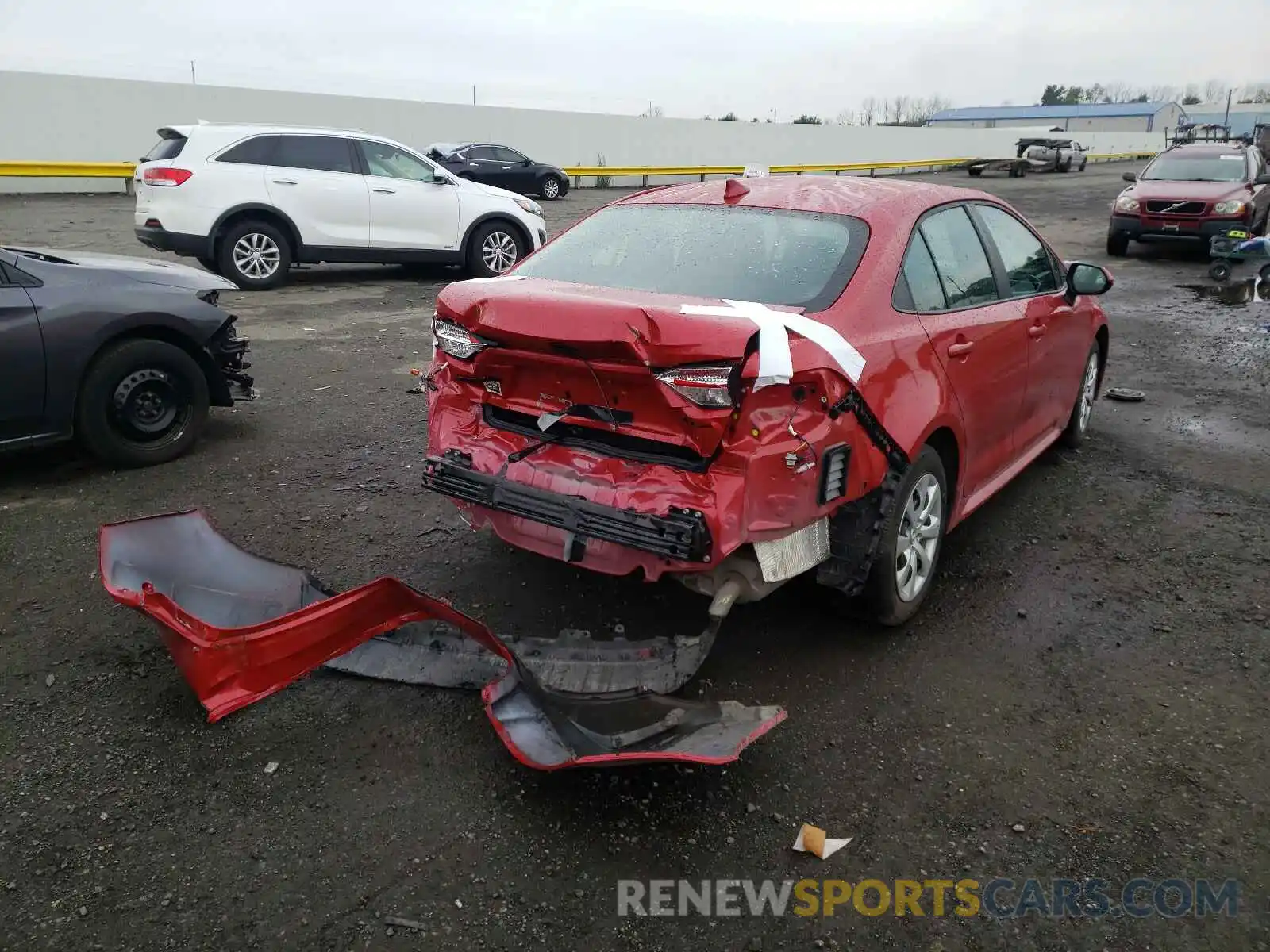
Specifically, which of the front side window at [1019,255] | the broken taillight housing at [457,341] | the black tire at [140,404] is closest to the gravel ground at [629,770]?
the black tire at [140,404]

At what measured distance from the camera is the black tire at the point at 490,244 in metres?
12.0

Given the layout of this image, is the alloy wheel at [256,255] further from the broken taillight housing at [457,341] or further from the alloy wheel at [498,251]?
the broken taillight housing at [457,341]

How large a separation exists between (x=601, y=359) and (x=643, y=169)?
2914cm

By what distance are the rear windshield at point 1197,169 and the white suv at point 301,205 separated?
10.4 meters

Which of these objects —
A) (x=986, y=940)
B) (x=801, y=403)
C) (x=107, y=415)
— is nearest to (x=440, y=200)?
(x=107, y=415)

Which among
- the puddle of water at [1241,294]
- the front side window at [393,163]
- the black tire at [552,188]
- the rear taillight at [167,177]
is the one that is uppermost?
the black tire at [552,188]

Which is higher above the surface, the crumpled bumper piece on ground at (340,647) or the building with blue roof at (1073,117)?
the building with blue roof at (1073,117)

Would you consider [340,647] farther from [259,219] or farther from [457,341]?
[259,219]

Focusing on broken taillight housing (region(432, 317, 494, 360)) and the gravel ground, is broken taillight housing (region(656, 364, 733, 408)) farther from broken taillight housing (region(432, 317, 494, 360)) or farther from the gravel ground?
the gravel ground

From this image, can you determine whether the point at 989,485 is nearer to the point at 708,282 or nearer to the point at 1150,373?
the point at 708,282

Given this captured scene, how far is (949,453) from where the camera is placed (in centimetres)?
385

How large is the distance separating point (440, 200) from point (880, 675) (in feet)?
32.1

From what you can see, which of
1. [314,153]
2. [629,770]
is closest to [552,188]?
[314,153]

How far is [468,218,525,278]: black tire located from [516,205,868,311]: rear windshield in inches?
325
